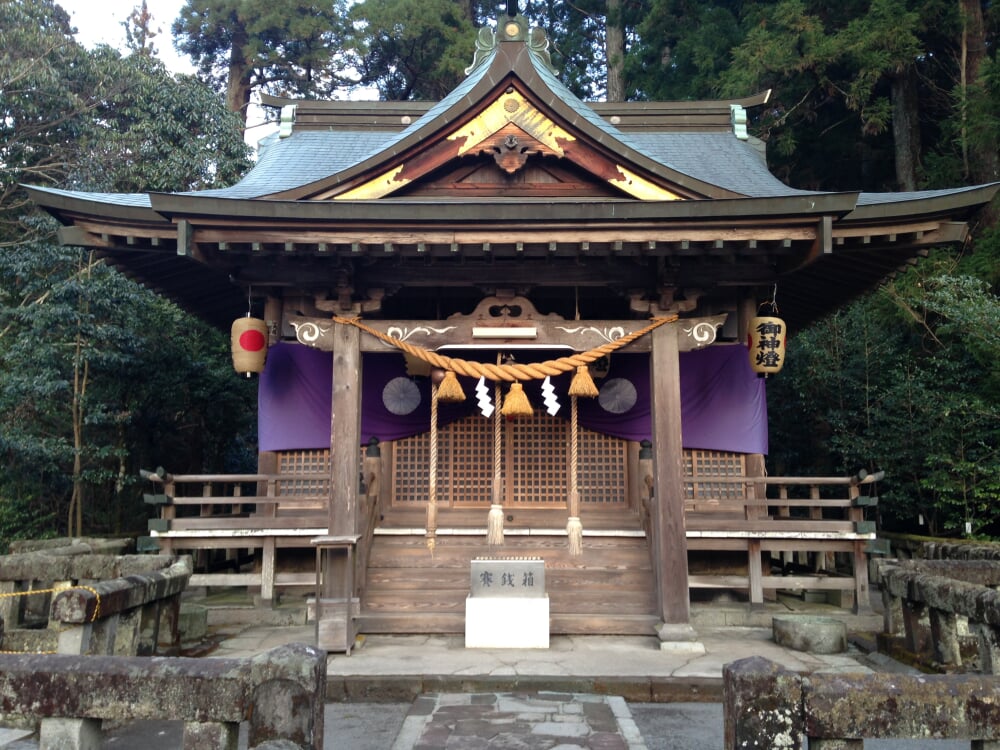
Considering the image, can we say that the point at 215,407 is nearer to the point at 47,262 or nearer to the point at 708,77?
the point at 47,262

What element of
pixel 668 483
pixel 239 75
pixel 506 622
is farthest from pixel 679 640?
pixel 239 75

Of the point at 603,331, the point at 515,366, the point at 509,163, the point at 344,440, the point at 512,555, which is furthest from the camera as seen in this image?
the point at 509,163

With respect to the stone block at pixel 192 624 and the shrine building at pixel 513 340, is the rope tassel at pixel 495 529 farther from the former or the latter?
the stone block at pixel 192 624

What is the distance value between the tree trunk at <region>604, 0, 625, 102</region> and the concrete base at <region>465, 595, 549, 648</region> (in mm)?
23544

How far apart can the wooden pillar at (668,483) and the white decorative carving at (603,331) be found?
16.0 inches

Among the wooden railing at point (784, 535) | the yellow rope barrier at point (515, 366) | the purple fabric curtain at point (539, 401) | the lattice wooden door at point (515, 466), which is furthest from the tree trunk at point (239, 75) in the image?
the wooden railing at point (784, 535)

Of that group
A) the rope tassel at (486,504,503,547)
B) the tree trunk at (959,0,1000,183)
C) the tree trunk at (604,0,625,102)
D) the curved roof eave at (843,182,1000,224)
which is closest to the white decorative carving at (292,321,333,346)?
the rope tassel at (486,504,503,547)

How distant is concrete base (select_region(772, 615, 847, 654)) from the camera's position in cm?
782

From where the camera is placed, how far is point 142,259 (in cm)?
928

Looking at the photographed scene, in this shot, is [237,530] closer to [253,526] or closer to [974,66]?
[253,526]

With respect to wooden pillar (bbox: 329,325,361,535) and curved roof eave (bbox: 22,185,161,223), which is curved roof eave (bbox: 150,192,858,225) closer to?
curved roof eave (bbox: 22,185,161,223)

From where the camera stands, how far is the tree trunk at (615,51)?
2775 centimetres

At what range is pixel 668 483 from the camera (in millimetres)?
8438

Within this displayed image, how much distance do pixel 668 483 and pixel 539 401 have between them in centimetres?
325
